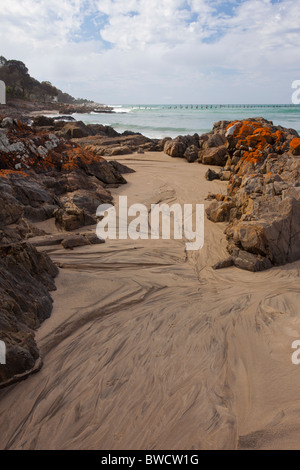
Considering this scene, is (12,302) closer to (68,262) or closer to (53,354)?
(53,354)

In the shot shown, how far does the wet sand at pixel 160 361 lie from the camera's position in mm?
2373

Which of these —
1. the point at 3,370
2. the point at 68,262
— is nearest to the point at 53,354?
the point at 3,370

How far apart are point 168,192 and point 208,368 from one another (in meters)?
7.25

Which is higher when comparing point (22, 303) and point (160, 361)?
point (22, 303)

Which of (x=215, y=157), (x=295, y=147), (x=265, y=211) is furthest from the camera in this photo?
(x=215, y=157)

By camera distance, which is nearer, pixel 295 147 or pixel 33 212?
pixel 33 212

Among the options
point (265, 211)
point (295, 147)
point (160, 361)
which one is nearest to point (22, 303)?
point (160, 361)

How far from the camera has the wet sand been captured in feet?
7.79

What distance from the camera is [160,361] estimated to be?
314 cm

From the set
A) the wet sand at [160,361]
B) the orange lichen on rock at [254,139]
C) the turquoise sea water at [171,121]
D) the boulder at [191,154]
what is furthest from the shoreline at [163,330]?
the turquoise sea water at [171,121]

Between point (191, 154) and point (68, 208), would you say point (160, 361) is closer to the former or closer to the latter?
point (68, 208)

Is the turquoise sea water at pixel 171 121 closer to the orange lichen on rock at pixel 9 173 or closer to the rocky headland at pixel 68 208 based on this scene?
the rocky headland at pixel 68 208

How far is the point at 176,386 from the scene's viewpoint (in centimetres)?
284

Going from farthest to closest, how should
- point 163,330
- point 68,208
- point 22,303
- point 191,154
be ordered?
point 191,154 → point 68,208 → point 163,330 → point 22,303
